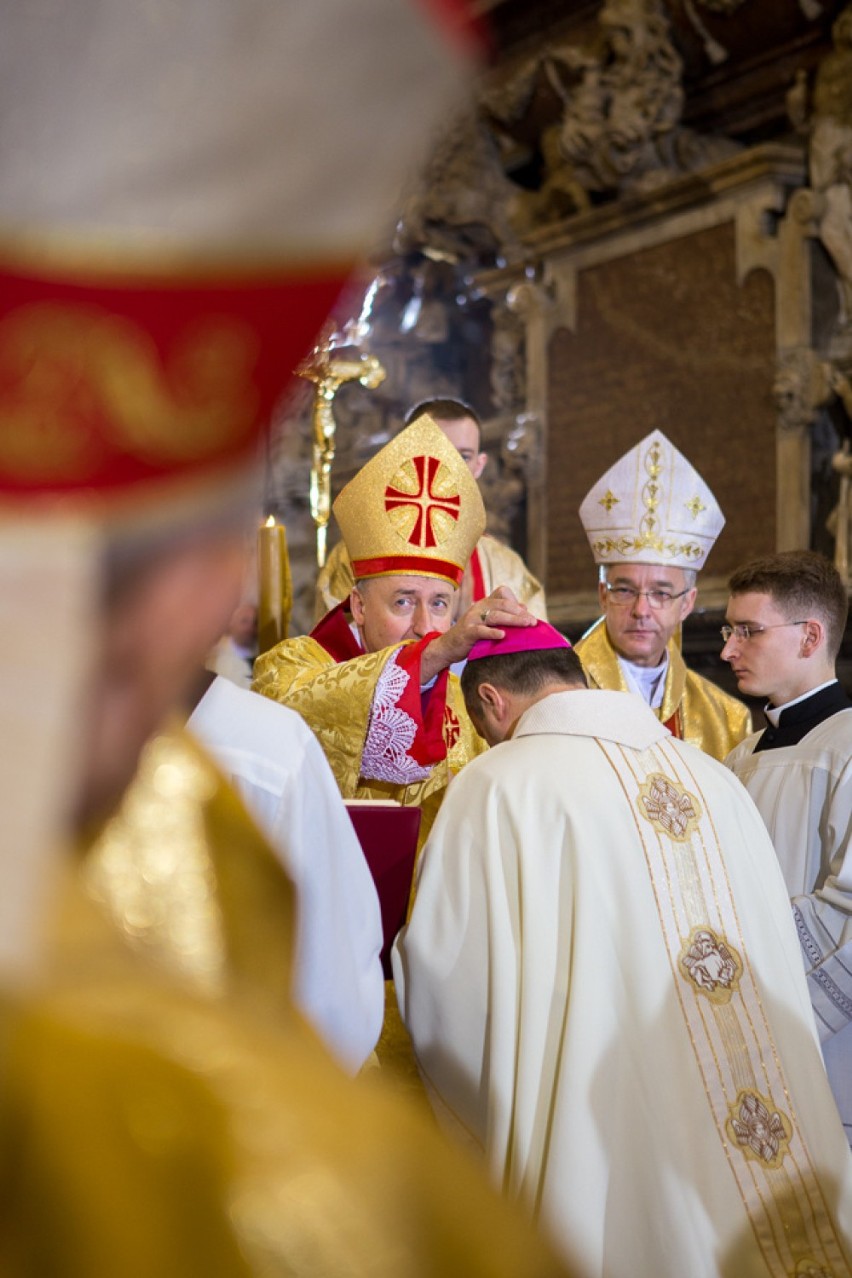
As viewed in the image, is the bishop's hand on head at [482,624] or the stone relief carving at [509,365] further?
the stone relief carving at [509,365]

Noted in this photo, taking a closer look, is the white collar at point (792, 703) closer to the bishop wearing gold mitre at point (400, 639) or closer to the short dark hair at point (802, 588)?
the short dark hair at point (802, 588)

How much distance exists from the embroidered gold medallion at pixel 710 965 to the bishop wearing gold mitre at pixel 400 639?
87cm

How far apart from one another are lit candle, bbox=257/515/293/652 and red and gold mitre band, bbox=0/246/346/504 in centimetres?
448

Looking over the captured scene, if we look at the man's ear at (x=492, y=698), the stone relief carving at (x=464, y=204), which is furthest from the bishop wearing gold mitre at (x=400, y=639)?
the stone relief carving at (x=464, y=204)

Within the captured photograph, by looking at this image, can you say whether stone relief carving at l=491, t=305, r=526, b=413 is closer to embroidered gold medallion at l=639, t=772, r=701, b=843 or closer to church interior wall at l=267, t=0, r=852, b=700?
church interior wall at l=267, t=0, r=852, b=700

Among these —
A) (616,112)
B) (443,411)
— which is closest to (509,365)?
(616,112)

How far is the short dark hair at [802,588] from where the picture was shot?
4797 millimetres

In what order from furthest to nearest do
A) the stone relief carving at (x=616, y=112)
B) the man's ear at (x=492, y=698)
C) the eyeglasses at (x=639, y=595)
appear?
the stone relief carving at (x=616, y=112), the eyeglasses at (x=639, y=595), the man's ear at (x=492, y=698)

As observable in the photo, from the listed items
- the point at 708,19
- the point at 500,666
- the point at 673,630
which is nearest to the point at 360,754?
the point at 500,666

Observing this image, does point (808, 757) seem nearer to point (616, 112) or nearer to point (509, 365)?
point (616, 112)

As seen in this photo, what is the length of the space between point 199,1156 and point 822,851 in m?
4.05

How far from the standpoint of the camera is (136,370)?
0.70 metres

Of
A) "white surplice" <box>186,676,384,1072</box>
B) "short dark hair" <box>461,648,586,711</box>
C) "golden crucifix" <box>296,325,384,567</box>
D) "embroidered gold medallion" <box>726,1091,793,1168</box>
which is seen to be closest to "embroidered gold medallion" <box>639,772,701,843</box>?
"short dark hair" <box>461,648,586,711</box>

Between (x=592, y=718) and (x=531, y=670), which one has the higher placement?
(x=531, y=670)
